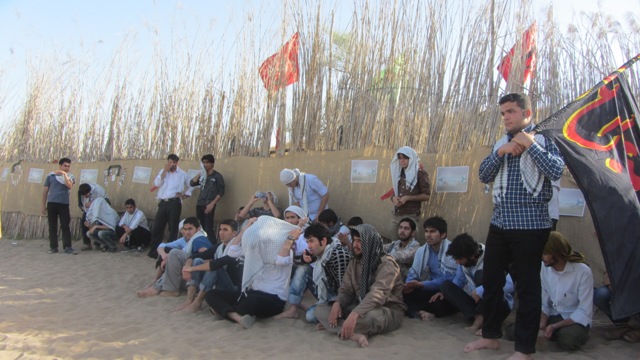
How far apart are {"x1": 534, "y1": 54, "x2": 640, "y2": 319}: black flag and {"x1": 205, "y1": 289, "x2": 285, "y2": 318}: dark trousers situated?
2.41 metres

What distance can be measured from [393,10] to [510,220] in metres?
3.68

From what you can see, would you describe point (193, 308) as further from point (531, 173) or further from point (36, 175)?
point (36, 175)

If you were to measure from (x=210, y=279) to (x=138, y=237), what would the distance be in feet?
11.2

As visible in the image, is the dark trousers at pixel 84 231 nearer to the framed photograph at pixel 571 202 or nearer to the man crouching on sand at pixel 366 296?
the man crouching on sand at pixel 366 296

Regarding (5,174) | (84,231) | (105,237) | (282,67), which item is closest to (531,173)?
(282,67)

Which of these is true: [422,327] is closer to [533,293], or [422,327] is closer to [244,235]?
[533,293]

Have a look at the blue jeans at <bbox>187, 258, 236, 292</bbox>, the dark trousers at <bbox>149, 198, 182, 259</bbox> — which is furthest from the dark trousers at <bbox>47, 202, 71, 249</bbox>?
the blue jeans at <bbox>187, 258, 236, 292</bbox>

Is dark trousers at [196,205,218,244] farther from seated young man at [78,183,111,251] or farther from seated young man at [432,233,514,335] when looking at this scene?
seated young man at [432,233,514,335]

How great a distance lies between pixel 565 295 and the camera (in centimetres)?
344

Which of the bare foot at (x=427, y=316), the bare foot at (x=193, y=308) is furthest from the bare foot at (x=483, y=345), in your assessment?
the bare foot at (x=193, y=308)

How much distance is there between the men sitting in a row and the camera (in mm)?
4582

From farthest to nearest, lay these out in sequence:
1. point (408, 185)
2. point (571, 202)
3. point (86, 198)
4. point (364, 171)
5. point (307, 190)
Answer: point (86, 198)
point (307, 190)
point (364, 171)
point (408, 185)
point (571, 202)

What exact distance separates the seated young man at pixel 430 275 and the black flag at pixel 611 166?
1375 millimetres

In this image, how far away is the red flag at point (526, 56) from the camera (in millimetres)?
4895
